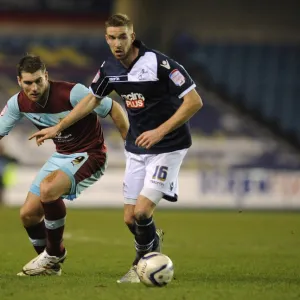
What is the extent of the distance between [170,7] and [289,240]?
44.2 ft

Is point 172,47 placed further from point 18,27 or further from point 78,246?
point 78,246

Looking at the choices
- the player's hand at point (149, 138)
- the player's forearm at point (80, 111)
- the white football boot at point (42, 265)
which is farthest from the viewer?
the white football boot at point (42, 265)

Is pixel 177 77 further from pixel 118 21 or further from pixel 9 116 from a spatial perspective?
pixel 9 116

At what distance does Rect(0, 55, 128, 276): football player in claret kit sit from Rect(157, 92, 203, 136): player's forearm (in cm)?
104

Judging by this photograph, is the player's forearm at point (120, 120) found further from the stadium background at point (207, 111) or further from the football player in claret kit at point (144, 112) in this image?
the stadium background at point (207, 111)

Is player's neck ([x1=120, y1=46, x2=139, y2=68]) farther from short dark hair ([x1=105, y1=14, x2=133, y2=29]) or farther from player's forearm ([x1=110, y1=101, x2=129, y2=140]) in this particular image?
player's forearm ([x1=110, y1=101, x2=129, y2=140])

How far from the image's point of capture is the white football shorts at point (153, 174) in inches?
279

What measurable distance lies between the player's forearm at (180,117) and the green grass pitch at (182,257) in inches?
45.7

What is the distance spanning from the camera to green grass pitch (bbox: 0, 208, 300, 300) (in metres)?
6.36

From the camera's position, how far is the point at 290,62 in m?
25.4

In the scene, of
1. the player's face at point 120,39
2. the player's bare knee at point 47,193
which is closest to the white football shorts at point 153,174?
the player's bare knee at point 47,193

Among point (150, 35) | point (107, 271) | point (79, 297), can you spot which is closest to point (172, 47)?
point (150, 35)

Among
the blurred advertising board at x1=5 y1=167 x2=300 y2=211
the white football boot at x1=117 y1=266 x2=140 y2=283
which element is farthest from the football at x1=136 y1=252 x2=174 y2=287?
the blurred advertising board at x1=5 y1=167 x2=300 y2=211

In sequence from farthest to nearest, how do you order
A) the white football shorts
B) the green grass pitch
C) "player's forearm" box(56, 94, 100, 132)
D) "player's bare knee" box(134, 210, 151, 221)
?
"player's forearm" box(56, 94, 100, 132), the white football shorts, "player's bare knee" box(134, 210, 151, 221), the green grass pitch
